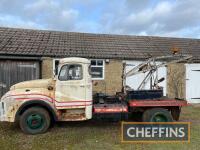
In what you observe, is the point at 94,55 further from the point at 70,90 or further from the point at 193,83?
the point at 70,90

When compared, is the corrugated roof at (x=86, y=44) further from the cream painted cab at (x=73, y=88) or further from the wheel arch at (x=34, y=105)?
the wheel arch at (x=34, y=105)

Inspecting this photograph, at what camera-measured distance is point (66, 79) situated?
925 cm

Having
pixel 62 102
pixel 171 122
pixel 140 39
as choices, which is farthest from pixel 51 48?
pixel 171 122

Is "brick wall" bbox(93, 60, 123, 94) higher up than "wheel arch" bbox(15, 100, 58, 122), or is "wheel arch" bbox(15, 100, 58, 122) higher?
"brick wall" bbox(93, 60, 123, 94)

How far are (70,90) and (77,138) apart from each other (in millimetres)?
1529

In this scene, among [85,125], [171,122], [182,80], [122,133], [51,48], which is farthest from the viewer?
[182,80]

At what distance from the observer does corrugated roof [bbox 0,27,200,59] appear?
16.0 m

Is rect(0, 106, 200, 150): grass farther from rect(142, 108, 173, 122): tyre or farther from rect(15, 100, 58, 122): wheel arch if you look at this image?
rect(142, 108, 173, 122): tyre

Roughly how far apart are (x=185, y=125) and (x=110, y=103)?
2.81m

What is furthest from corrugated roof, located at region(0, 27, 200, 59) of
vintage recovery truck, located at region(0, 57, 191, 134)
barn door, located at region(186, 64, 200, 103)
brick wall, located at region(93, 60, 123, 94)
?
vintage recovery truck, located at region(0, 57, 191, 134)

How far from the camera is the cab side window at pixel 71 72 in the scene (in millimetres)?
9273

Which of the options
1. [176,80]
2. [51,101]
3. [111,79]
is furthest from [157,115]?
[176,80]

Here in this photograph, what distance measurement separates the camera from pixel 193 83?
17859mm

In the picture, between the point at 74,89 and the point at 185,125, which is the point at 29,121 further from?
the point at 185,125
